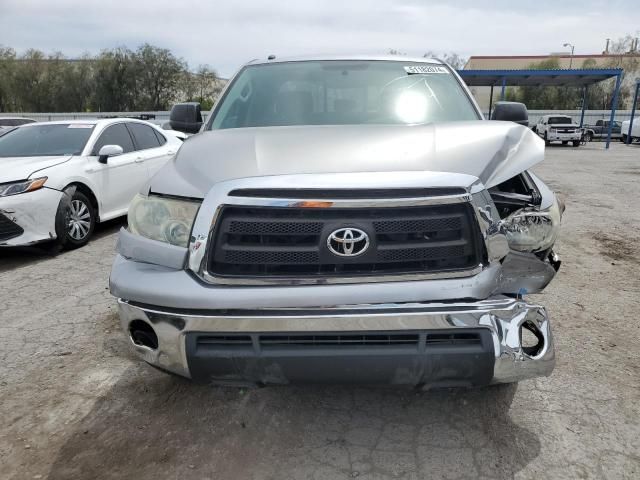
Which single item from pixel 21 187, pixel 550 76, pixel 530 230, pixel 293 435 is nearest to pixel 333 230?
pixel 530 230

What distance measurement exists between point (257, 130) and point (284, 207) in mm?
979

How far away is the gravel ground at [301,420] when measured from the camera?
2139mm

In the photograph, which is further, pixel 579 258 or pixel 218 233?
pixel 579 258

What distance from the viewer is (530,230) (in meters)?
2.26

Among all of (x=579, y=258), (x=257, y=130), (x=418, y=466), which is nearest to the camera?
(x=418, y=466)

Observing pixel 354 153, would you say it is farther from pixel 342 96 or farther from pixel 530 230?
pixel 342 96

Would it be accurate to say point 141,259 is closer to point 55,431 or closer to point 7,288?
point 55,431

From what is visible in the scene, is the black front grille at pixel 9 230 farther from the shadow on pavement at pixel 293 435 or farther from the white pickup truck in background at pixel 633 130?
the white pickup truck in background at pixel 633 130

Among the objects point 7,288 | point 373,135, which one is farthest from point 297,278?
point 7,288

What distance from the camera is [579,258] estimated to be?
5.14 meters

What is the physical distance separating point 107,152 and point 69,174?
0.64 meters

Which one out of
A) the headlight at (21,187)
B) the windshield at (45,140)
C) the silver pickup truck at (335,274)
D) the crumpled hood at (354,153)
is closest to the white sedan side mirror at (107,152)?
the windshield at (45,140)

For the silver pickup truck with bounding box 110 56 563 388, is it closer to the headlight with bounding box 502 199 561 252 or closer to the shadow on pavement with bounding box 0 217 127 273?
the headlight with bounding box 502 199 561 252

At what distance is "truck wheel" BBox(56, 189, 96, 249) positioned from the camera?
542cm
